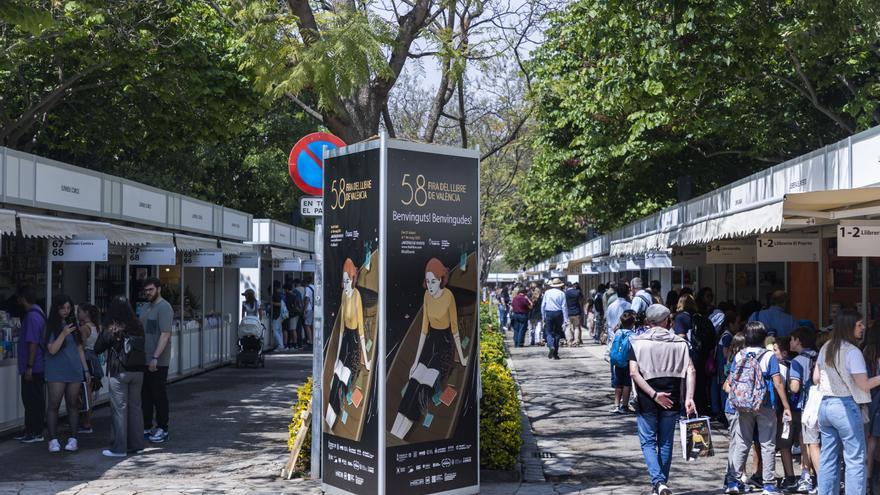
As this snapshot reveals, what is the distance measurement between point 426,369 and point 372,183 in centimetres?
142

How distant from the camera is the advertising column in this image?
709 centimetres

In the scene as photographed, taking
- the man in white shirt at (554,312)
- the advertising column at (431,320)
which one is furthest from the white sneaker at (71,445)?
the man in white shirt at (554,312)

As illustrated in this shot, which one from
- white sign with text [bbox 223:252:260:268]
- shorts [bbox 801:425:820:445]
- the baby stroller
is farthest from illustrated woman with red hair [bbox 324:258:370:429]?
white sign with text [bbox 223:252:260:268]

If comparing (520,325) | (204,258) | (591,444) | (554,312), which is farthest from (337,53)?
(520,325)

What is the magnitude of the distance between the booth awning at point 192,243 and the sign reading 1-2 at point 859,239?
10266 mm

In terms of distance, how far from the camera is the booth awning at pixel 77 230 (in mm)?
10781

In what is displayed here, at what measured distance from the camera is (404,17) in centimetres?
1098

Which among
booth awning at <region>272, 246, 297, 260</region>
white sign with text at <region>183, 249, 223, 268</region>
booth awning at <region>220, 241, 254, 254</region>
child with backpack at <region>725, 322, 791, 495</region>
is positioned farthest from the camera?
booth awning at <region>272, 246, 297, 260</region>

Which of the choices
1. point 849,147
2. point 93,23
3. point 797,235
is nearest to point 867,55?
point 797,235

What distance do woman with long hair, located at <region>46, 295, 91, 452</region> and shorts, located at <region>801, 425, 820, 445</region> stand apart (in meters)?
7.18

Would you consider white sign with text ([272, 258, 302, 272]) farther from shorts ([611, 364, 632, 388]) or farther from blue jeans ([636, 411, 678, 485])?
blue jeans ([636, 411, 678, 485])

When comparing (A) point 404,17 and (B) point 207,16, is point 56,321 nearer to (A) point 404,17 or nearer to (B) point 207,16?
(A) point 404,17

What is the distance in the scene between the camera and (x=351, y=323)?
7.34 meters

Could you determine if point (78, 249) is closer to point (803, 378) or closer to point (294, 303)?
point (803, 378)
